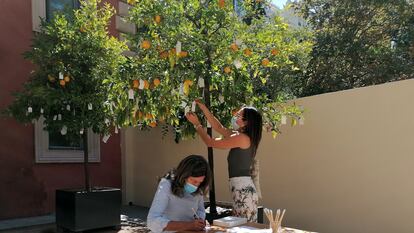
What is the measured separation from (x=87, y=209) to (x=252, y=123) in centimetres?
365

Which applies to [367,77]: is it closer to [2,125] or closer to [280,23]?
[280,23]

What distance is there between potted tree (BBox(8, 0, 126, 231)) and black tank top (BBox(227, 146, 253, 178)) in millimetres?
2670

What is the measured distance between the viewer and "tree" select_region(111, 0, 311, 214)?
429 cm

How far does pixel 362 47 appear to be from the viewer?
34.6 feet

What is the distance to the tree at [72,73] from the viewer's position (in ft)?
20.6

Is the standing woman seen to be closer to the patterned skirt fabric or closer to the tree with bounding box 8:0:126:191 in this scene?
the patterned skirt fabric

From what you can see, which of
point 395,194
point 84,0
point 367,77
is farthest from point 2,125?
point 367,77

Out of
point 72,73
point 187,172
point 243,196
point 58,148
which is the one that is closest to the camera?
point 187,172

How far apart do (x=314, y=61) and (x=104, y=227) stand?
258 inches

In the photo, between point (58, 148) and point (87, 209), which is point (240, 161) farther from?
point (58, 148)

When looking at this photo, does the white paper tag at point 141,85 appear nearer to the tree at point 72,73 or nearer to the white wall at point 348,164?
the tree at point 72,73

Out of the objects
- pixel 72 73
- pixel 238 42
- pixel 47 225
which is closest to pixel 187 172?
pixel 238 42

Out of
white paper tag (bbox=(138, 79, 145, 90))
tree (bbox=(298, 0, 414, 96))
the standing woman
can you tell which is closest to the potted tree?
white paper tag (bbox=(138, 79, 145, 90))

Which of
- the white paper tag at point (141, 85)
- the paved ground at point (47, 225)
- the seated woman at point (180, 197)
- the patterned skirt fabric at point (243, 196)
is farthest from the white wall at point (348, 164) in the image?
the seated woman at point (180, 197)
